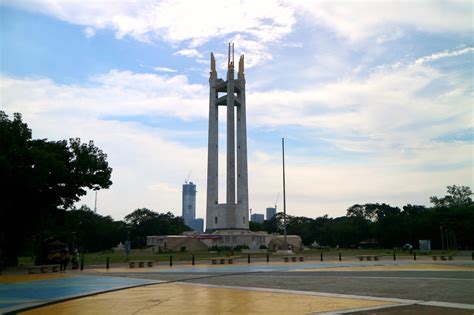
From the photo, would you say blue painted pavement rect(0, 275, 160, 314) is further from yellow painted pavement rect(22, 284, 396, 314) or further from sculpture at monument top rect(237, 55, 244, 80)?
sculpture at monument top rect(237, 55, 244, 80)

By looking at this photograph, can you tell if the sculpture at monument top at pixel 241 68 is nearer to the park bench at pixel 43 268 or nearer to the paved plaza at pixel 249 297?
the park bench at pixel 43 268

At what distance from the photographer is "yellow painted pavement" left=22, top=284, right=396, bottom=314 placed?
41.8ft

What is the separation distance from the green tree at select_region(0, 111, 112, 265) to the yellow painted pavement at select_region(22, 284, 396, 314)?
18.2 metres

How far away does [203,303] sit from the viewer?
14.2 meters

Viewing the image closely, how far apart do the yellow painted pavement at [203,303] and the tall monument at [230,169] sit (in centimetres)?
8436

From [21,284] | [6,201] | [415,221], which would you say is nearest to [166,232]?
[415,221]

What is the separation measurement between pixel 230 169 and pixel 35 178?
2800 inches

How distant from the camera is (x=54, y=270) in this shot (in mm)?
31031

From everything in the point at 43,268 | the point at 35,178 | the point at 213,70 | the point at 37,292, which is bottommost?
the point at 37,292

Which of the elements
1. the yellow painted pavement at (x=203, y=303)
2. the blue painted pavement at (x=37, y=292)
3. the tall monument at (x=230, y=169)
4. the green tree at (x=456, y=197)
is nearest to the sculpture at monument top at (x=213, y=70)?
the tall monument at (x=230, y=169)

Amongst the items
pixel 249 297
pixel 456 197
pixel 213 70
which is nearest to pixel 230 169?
pixel 213 70

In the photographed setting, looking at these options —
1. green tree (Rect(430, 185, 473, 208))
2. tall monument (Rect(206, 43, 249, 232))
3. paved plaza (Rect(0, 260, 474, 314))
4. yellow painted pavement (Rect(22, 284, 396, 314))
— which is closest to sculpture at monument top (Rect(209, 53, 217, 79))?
tall monument (Rect(206, 43, 249, 232))

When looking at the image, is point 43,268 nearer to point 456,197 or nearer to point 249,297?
point 249,297

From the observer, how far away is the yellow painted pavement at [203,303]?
1274 centimetres
